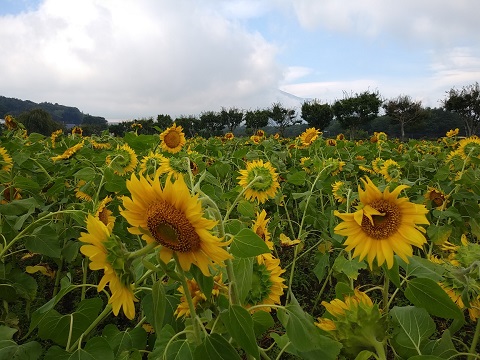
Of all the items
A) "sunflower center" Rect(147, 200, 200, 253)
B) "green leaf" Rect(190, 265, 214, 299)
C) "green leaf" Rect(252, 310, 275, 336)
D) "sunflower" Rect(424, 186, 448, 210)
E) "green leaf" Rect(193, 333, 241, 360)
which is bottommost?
"sunflower" Rect(424, 186, 448, 210)

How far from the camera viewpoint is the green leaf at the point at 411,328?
101cm

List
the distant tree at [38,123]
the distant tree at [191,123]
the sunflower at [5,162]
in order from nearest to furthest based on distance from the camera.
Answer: the sunflower at [5,162]
the distant tree at [38,123]
the distant tree at [191,123]

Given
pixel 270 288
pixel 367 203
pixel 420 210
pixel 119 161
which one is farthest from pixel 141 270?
pixel 119 161

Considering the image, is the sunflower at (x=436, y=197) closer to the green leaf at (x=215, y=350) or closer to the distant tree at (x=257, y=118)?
the green leaf at (x=215, y=350)

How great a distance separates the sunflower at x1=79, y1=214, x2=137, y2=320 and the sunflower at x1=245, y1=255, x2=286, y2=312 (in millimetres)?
369

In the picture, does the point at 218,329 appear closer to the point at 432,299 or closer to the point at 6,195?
the point at 432,299

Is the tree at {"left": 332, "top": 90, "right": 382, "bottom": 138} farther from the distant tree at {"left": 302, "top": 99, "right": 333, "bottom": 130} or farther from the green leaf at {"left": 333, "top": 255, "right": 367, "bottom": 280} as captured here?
the green leaf at {"left": 333, "top": 255, "right": 367, "bottom": 280}

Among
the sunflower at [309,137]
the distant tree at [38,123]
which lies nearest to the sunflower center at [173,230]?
the sunflower at [309,137]

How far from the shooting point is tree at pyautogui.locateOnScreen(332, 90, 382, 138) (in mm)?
33062

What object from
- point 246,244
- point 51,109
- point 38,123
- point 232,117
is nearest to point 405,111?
point 232,117

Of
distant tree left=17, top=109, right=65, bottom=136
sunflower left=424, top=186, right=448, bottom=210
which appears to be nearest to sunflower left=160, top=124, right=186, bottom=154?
sunflower left=424, top=186, right=448, bottom=210

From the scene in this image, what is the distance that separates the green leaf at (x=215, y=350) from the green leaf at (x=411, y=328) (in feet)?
1.58

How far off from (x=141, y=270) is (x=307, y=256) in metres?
2.32

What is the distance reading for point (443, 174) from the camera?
9.02 feet
